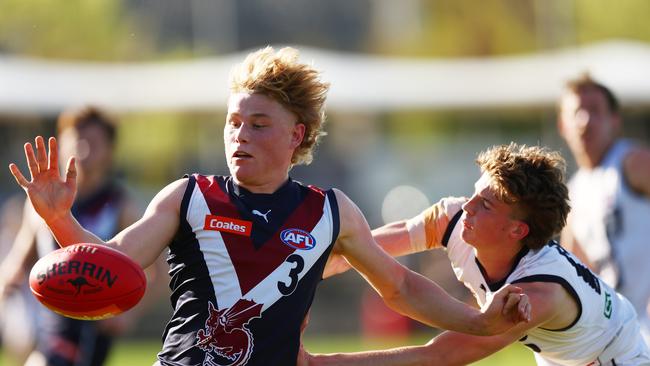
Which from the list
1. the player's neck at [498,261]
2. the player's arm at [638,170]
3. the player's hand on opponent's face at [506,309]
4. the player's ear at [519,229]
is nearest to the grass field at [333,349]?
the player's arm at [638,170]

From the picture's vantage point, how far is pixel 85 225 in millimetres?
7656

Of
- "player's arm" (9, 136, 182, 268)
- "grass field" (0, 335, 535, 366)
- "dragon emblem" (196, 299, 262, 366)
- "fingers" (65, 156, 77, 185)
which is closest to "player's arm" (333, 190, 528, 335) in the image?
"dragon emblem" (196, 299, 262, 366)

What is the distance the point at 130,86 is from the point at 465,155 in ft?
20.9

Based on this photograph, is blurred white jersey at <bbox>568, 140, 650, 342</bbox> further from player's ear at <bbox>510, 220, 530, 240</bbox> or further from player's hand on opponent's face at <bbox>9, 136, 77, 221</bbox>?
player's hand on opponent's face at <bbox>9, 136, 77, 221</bbox>

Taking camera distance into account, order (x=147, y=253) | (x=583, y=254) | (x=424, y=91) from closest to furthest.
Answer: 1. (x=147, y=253)
2. (x=583, y=254)
3. (x=424, y=91)

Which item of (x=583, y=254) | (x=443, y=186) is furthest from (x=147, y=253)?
(x=443, y=186)

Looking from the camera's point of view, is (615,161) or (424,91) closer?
(615,161)

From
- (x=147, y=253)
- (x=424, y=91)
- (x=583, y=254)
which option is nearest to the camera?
(x=147, y=253)

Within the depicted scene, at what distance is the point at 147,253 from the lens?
4.62m

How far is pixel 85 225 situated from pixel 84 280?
11.3ft

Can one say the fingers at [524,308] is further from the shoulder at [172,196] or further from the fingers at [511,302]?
the shoulder at [172,196]

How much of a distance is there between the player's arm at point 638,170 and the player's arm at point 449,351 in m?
2.70

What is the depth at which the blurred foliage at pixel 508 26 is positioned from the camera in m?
22.9

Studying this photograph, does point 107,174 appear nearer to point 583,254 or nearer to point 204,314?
point 583,254
